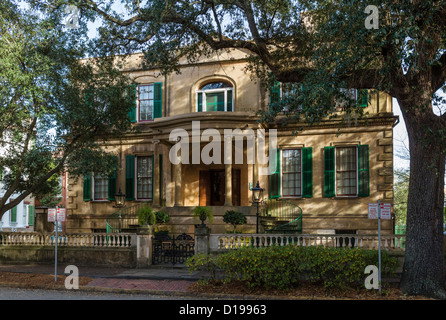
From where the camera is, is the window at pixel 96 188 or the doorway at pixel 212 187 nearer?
the doorway at pixel 212 187

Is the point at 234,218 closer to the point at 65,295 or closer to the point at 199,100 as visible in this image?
the point at 199,100

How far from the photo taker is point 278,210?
2050 centimetres

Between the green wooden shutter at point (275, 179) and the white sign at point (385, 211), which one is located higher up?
the green wooden shutter at point (275, 179)

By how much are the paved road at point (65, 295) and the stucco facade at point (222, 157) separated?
7.52 meters

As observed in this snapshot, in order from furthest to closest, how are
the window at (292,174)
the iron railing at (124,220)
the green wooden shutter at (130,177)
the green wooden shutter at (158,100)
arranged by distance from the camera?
the green wooden shutter at (158,100) → the green wooden shutter at (130,177) → the window at (292,174) → the iron railing at (124,220)

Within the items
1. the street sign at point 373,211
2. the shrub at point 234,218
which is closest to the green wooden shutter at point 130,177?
the shrub at point 234,218

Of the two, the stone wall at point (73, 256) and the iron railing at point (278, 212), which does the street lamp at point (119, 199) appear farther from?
the iron railing at point (278, 212)

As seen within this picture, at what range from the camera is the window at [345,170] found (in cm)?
2003

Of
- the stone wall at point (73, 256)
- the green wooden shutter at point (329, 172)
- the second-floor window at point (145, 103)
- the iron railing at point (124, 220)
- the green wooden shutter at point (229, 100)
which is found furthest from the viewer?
the second-floor window at point (145, 103)

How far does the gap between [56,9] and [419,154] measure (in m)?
11.4

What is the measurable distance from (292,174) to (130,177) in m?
8.19

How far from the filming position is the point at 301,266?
11.2 meters

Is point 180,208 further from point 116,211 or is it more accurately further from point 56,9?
point 56,9

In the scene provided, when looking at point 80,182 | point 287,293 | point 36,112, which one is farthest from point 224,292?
point 80,182
